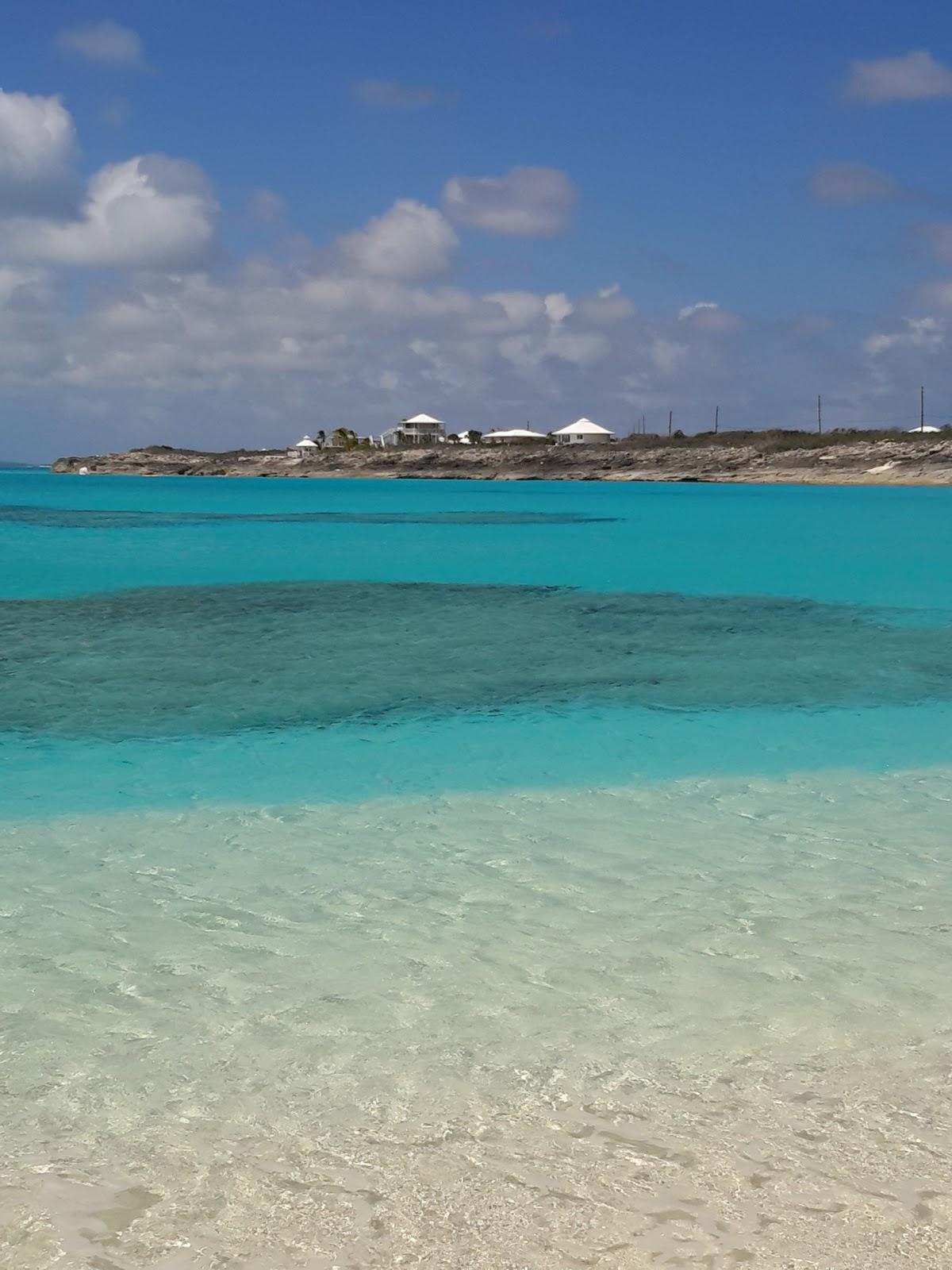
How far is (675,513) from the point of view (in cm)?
5491

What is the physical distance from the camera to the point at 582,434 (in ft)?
426

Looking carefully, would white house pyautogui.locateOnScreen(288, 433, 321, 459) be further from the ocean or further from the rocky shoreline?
the ocean

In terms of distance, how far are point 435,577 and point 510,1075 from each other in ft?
66.3

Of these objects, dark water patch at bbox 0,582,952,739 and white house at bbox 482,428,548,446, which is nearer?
dark water patch at bbox 0,582,952,739

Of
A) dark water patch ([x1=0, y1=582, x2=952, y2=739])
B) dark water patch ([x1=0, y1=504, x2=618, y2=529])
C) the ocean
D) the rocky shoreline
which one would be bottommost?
the ocean

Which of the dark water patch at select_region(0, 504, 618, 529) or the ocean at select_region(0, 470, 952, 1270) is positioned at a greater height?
the dark water patch at select_region(0, 504, 618, 529)

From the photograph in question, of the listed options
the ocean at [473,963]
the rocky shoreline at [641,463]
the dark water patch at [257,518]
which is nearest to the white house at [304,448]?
the rocky shoreline at [641,463]

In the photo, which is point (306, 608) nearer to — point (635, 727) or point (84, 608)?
point (84, 608)

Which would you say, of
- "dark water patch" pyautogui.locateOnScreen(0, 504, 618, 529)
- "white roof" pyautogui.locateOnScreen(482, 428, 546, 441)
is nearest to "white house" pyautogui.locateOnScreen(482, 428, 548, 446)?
"white roof" pyautogui.locateOnScreen(482, 428, 546, 441)

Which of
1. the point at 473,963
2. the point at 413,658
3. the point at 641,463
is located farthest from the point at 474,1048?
the point at 641,463

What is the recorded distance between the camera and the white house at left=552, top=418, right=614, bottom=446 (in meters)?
129

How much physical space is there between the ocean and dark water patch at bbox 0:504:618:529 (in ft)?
107

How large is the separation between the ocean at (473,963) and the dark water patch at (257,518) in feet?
107

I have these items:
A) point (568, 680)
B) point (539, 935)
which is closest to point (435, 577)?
point (568, 680)
